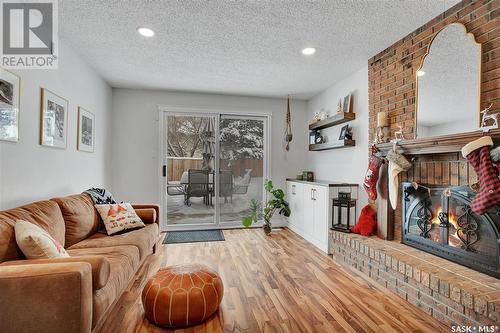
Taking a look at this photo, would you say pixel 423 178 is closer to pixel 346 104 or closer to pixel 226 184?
pixel 346 104

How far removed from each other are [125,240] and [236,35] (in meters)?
2.29

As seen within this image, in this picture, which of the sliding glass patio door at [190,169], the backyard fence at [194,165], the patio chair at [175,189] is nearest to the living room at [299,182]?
the sliding glass patio door at [190,169]

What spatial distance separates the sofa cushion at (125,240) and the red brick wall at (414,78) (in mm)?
2680

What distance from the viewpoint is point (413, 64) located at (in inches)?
98.8

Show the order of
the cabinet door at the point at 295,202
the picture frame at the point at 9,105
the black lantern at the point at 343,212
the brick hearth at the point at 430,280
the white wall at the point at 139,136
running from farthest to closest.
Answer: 1. the white wall at the point at 139,136
2. the cabinet door at the point at 295,202
3. the black lantern at the point at 343,212
4. the picture frame at the point at 9,105
5. the brick hearth at the point at 430,280

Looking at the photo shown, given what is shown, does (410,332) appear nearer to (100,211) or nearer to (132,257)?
(132,257)

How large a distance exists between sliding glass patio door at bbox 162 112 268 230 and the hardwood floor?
1314 millimetres

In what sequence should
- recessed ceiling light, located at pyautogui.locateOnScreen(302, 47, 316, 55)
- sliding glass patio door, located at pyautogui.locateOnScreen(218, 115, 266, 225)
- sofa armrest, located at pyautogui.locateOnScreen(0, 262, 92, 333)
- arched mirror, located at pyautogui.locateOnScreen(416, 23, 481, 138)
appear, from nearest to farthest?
sofa armrest, located at pyautogui.locateOnScreen(0, 262, 92, 333), arched mirror, located at pyautogui.locateOnScreen(416, 23, 481, 138), recessed ceiling light, located at pyautogui.locateOnScreen(302, 47, 316, 55), sliding glass patio door, located at pyautogui.locateOnScreen(218, 115, 266, 225)

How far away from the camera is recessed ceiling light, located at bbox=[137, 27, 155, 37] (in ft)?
7.97

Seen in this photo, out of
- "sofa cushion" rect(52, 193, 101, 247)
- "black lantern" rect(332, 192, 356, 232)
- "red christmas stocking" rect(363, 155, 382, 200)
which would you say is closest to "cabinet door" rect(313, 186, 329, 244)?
"black lantern" rect(332, 192, 356, 232)

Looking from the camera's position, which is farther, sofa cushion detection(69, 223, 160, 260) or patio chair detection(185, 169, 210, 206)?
patio chair detection(185, 169, 210, 206)

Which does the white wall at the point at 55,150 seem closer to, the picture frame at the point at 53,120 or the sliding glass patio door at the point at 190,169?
the picture frame at the point at 53,120

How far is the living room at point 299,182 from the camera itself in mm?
1719

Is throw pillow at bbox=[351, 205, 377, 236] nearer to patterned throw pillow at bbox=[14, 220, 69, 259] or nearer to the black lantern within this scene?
the black lantern
